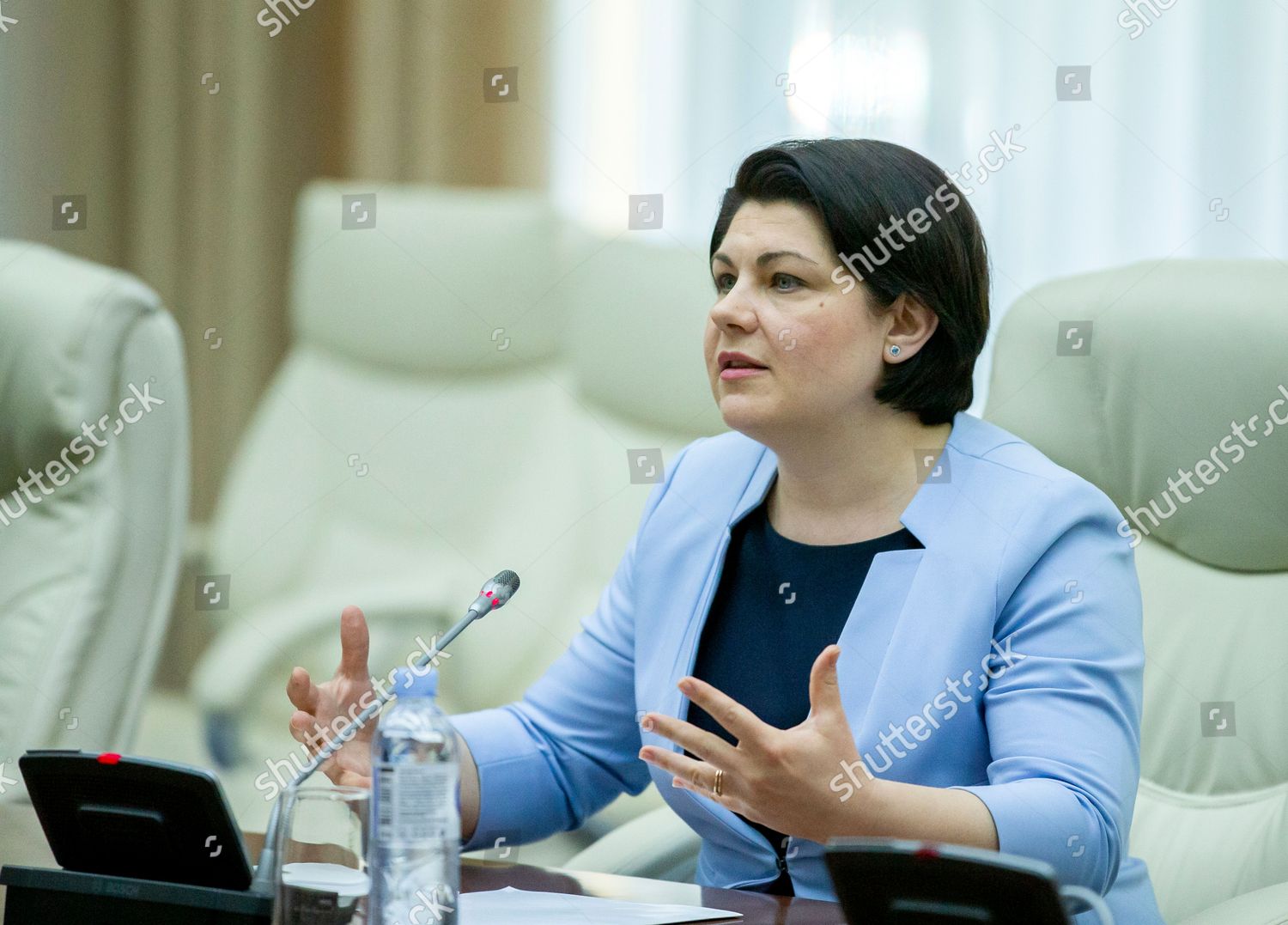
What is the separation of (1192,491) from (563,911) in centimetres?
80

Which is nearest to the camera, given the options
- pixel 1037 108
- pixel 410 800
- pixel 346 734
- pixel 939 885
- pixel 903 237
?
pixel 939 885

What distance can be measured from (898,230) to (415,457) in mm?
1491

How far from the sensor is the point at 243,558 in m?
2.63

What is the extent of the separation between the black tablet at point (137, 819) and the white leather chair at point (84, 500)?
36.2 inches

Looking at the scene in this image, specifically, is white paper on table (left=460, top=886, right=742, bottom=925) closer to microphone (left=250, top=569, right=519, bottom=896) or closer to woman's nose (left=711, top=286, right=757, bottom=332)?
microphone (left=250, top=569, right=519, bottom=896)

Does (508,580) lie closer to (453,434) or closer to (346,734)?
(346,734)

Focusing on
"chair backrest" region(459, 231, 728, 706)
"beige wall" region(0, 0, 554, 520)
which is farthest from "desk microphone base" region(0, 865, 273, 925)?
"beige wall" region(0, 0, 554, 520)

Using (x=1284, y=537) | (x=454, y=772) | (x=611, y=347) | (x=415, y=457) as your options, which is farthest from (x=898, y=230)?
(x=415, y=457)

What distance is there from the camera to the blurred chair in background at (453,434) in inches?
87.7

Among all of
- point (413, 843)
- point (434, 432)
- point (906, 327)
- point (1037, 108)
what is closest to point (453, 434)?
point (434, 432)

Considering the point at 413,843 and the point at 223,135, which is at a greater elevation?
the point at 223,135

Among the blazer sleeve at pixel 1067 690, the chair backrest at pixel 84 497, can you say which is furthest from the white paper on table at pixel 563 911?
the chair backrest at pixel 84 497

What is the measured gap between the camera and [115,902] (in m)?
0.84

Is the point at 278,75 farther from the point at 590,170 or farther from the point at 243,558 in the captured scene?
the point at 243,558
